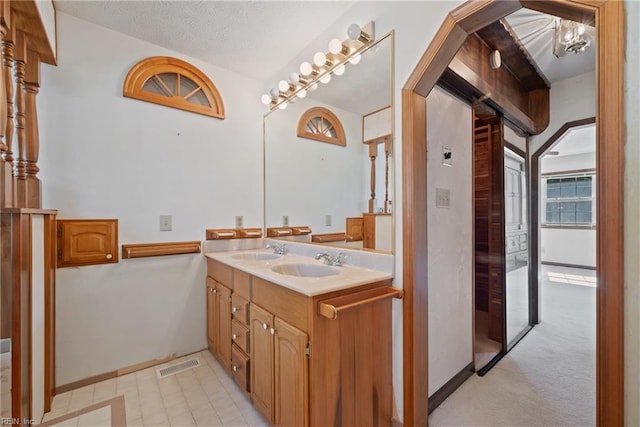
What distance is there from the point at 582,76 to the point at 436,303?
274 centimetres

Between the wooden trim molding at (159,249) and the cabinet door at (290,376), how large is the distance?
1265 millimetres

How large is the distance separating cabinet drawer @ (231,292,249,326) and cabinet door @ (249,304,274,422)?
8 centimetres

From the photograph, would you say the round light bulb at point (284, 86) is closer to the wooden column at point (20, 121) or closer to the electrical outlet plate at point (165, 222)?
the electrical outlet plate at point (165, 222)

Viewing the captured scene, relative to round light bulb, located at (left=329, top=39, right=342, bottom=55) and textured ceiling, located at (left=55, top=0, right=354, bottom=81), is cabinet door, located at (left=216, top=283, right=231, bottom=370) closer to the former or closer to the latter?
round light bulb, located at (left=329, top=39, right=342, bottom=55)

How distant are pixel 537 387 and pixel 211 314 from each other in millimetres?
2463

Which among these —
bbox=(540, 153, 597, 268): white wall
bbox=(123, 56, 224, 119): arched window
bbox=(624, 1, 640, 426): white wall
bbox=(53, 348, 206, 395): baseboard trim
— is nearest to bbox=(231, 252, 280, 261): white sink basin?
bbox=(53, 348, 206, 395): baseboard trim

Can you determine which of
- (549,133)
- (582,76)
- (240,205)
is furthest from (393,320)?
(582,76)

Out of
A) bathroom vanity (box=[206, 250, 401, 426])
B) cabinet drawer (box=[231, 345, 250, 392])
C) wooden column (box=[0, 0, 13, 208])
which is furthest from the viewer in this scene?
cabinet drawer (box=[231, 345, 250, 392])

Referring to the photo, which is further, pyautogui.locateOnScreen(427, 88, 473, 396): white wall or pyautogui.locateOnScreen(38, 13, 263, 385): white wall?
pyautogui.locateOnScreen(38, 13, 263, 385): white wall

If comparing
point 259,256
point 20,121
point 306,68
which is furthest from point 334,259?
point 20,121

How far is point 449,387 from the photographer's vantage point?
5.95 ft

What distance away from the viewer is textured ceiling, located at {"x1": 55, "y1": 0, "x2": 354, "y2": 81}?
5.75 ft

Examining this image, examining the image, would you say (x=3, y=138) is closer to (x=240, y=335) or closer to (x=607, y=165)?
(x=240, y=335)

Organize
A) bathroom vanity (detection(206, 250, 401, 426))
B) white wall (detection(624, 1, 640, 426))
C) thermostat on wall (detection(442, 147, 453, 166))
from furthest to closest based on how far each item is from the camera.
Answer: thermostat on wall (detection(442, 147, 453, 166)) → bathroom vanity (detection(206, 250, 401, 426)) → white wall (detection(624, 1, 640, 426))
